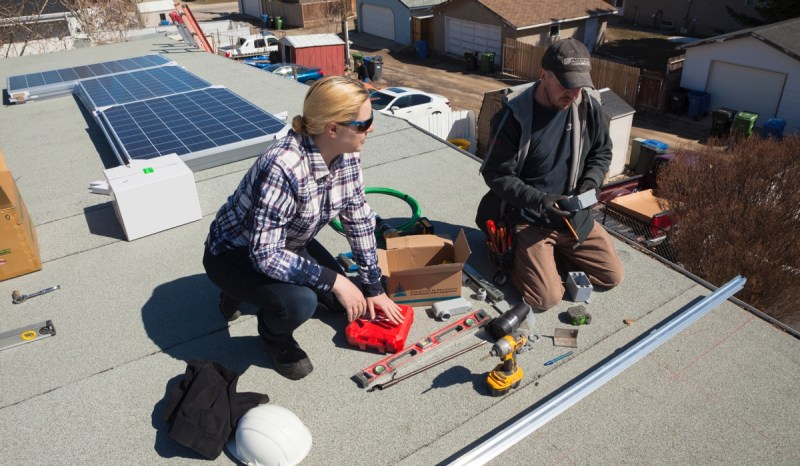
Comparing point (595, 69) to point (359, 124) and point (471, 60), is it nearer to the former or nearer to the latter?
point (471, 60)

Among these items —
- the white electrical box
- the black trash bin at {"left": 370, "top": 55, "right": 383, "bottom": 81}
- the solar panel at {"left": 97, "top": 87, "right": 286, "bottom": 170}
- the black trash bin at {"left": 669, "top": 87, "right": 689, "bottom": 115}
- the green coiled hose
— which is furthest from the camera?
the black trash bin at {"left": 370, "top": 55, "right": 383, "bottom": 81}

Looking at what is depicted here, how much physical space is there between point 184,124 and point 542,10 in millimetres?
23855

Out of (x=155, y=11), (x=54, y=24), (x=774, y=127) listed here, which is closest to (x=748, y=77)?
(x=774, y=127)

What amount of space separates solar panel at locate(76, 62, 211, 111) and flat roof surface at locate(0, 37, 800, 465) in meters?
3.95

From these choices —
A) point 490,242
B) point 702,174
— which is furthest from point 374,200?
point 702,174

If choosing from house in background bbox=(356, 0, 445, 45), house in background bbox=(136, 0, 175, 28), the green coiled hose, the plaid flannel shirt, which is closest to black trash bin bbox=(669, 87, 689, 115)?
house in background bbox=(356, 0, 445, 45)

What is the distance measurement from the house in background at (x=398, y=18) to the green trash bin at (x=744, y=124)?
16735 millimetres

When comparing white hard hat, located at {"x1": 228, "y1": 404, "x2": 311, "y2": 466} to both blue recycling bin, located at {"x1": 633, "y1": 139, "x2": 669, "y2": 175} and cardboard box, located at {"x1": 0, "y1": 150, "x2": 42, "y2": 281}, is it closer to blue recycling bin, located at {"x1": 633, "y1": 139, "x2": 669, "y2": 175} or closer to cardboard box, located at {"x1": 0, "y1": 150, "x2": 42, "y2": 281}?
cardboard box, located at {"x1": 0, "y1": 150, "x2": 42, "y2": 281}

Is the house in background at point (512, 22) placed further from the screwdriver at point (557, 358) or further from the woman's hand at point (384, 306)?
the woman's hand at point (384, 306)

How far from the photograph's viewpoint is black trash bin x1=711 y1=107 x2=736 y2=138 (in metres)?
18.7

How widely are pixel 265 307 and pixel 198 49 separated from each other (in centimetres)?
1199

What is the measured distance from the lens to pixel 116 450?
2.96 m

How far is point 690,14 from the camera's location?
3139cm

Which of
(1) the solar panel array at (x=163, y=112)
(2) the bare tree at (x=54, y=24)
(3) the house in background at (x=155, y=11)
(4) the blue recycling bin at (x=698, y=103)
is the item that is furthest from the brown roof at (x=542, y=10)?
(1) the solar panel array at (x=163, y=112)
